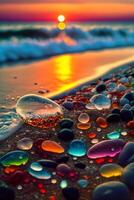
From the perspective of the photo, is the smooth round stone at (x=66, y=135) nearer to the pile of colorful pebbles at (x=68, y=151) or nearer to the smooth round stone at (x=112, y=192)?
the pile of colorful pebbles at (x=68, y=151)

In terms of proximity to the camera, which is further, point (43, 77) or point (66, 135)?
point (43, 77)

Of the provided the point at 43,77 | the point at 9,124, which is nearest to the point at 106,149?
the point at 9,124

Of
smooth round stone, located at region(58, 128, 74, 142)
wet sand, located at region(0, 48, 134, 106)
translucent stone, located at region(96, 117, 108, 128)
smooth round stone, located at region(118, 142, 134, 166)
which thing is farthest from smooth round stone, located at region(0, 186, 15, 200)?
wet sand, located at region(0, 48, 134, 106)

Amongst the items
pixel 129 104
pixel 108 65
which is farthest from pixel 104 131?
pixel 108 65

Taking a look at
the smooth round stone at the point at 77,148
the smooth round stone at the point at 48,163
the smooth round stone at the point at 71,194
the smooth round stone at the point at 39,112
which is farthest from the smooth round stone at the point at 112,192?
the smooth round stone at the point at 39,112

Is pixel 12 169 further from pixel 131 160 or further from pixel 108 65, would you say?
pixel 108 65

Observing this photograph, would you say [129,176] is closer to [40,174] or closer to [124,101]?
[40,174]
